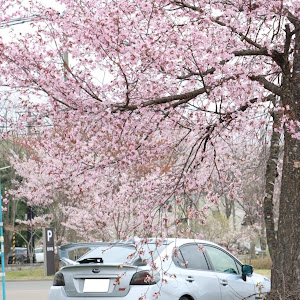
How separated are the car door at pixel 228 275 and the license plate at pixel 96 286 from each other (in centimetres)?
176

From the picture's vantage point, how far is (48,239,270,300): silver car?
8.81 meters

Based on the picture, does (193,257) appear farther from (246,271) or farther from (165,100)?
(165,100)

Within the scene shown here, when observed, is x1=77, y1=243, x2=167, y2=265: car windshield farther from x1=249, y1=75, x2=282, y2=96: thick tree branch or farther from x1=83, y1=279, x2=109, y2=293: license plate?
x1=249, y1=75, x2=282, y2=96: thick tree branch

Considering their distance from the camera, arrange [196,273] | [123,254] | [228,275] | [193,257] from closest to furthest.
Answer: [123,254] < [196,273] < [193,257] < [228,275]

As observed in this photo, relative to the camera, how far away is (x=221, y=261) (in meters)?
10.5

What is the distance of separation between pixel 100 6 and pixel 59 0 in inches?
33.9

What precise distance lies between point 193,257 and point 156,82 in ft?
7.47

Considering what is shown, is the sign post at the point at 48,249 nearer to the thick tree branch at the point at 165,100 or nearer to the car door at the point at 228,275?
the car door at the point at 228,275

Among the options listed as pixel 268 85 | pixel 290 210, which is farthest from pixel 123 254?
pixel 268 85

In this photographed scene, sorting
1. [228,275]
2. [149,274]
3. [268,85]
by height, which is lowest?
[228,275]

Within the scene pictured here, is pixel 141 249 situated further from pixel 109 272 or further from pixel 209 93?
pixel 209 93

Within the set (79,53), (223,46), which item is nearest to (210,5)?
(223,46)

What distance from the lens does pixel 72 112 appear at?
902cm

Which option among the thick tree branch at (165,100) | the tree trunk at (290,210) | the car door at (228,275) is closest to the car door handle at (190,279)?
the car door at (228,275)
